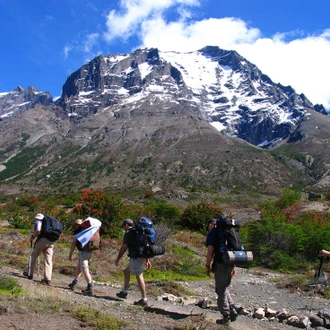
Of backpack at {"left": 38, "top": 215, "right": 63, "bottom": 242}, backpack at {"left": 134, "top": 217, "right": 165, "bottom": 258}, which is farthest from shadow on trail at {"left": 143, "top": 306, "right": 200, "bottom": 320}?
backpack at {"left": 38, "top": 215, "right": 63, "bottom": 242}

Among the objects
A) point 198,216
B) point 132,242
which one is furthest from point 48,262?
point 198,216

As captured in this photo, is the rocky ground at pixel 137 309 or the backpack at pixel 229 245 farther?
the backpack at pixel 229 245

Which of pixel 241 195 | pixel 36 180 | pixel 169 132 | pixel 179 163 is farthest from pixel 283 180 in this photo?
pixel 36 180

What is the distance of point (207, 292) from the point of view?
37.3 ft

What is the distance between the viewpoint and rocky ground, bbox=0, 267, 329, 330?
5.69 m

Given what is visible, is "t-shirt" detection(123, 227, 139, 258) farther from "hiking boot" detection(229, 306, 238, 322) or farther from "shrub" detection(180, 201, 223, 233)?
"shrub" detection(180, 201, 223, 233)

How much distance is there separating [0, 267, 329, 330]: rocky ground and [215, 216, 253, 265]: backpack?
1107 millimetres

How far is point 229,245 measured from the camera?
6609mm

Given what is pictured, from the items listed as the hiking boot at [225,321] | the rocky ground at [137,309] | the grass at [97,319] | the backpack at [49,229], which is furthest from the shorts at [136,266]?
the backpack at [49,229]

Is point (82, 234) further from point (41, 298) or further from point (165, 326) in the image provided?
point (165, 326)

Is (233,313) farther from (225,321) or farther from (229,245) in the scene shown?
(229,245)

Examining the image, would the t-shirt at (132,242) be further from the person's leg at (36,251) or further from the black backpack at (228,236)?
the person's leg at (36,251)

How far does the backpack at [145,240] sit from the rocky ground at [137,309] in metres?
0.98

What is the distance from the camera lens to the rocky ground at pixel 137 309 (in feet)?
18.7
